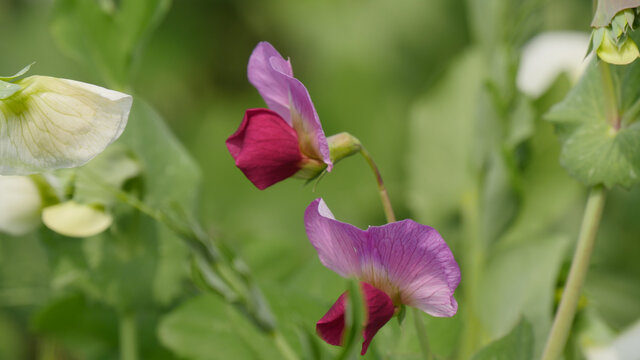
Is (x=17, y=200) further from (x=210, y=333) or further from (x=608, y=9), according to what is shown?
(x=608, y=9)

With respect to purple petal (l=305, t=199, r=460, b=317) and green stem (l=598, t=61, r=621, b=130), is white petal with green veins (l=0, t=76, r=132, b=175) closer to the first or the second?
purple petal (l=305, t=199, r=460, b=317)

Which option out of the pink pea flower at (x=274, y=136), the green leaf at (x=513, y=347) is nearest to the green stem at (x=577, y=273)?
the green leaf at (x=513, y=347)

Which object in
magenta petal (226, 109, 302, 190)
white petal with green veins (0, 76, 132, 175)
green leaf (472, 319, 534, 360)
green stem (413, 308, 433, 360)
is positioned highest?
white petal with green veins (0, 76, 132, 175)

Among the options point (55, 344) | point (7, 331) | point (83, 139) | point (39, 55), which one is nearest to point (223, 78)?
point (39, 55)

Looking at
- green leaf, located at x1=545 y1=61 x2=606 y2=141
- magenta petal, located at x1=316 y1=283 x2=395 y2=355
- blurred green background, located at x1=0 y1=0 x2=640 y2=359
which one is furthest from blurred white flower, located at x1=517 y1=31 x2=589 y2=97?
magenta petal, located at x1=316 y1=283 x2=395 y2=355

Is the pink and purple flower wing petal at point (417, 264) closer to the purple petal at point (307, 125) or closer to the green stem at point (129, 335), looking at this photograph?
the purple petal at point (307, 125)

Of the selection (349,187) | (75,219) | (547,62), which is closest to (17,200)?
(75,219)

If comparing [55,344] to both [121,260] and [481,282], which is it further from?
[481,282]

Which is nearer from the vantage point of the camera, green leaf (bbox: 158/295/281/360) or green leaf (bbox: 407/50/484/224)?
green leaf (bbox: 158/295/281/360)
